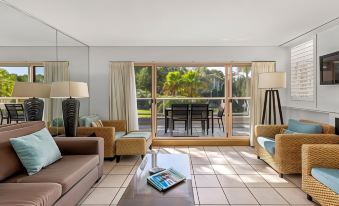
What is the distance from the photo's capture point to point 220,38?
5.04 metres

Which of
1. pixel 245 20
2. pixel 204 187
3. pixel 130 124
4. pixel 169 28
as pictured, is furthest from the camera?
pixel 130 124

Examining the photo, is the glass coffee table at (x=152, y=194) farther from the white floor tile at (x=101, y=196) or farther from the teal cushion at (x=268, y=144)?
the teal cushion at (x=268, y=144)

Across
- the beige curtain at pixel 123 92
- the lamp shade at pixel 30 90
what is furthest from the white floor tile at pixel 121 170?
the lamp shade at pixel 30 90

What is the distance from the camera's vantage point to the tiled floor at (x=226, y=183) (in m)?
2.91

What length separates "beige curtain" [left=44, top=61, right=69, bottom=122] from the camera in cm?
429

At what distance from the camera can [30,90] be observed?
3584 mm

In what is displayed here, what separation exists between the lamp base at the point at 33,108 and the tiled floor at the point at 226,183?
137 cm

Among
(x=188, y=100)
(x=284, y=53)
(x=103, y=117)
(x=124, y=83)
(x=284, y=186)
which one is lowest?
(x=284, y=186)

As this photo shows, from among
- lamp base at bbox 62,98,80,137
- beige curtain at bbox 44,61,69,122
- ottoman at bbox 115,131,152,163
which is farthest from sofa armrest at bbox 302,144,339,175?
beige curtain at bbox 44,61,69,122

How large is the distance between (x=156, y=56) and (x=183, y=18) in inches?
82.5

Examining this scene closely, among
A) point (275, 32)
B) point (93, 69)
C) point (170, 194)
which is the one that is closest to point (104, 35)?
point (93, 69)

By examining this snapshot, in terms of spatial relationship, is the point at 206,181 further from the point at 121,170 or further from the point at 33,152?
the point at 33,152

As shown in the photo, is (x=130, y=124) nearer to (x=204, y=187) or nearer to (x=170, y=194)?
(x=204, y=187)

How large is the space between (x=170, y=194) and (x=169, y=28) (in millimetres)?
3004
